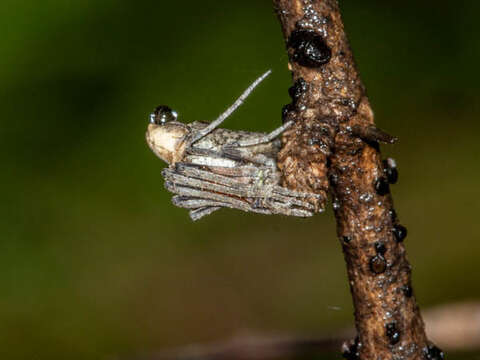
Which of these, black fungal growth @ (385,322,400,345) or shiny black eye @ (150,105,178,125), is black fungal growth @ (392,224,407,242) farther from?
shiny black eye @ (150,105,178,125)

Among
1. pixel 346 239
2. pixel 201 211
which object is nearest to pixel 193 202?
pixel 201 211

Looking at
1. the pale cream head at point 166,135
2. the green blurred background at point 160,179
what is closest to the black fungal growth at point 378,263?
the pale cream head at point 166,135

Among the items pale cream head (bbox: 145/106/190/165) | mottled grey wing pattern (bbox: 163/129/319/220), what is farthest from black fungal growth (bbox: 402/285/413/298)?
pale cream head (bbox: 145/106/190/165)

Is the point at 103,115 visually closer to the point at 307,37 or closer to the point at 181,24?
the point at 181,24

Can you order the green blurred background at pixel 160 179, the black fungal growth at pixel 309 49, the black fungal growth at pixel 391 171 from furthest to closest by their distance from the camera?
the green blurred background at pixel 160 179
the black fungal growth at pixel 391 171
the black fungal growth at pixel 309 49

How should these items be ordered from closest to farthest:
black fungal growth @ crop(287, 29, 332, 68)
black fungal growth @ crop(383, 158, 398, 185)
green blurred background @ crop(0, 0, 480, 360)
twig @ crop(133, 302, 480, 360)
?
black fungal growth @ crop(287, 29, 332, 68), black fungal growth @ crop(383, 158, 398, 185), twig @ crop(133, 302, 480, 360), green blurred background @ crop(0, 0, 480, 360)

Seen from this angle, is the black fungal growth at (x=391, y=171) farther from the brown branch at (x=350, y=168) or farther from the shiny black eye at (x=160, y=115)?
the shiny black eye at (x=160, y=115)

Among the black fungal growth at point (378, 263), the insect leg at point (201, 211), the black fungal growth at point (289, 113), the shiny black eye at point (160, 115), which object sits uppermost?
the shiny black eye at point (160, 115)

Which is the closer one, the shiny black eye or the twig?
the shiny black eye
